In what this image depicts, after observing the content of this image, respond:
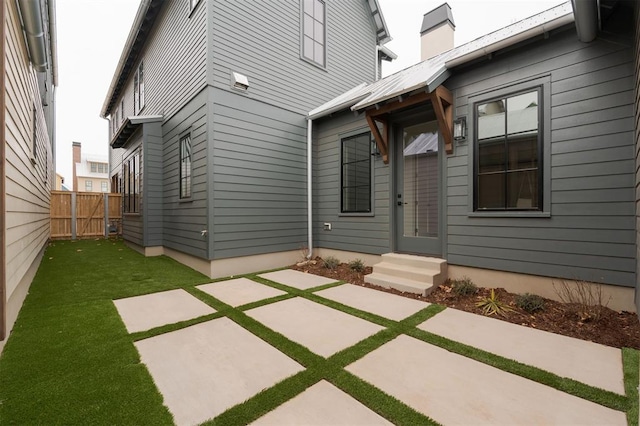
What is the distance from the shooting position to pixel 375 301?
11.8ft

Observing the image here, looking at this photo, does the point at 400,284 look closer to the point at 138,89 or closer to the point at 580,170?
the point at 580,170

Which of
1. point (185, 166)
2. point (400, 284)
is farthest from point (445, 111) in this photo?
point (185, 166)

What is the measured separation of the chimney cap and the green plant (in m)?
5.59

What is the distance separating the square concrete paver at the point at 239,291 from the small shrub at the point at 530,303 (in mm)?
2955

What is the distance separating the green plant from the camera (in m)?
3.15

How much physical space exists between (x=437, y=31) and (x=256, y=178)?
16.2 feet

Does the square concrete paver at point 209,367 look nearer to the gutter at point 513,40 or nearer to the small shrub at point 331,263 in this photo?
the small shrub at point 331,263

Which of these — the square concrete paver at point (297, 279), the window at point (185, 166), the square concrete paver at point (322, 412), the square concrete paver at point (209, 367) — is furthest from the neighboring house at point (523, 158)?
the window at point (185, 166)

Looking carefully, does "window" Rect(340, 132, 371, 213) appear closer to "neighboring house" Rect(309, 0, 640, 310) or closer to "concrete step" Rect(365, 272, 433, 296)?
"neighboring house" Rect(309, 0, 640, 310)

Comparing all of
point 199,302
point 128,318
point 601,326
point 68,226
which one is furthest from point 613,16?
point 68,226

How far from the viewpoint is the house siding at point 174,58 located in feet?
17.1

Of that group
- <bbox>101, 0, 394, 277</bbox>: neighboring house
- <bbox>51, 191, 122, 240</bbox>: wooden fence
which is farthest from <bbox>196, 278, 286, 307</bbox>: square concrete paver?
<bbox>51, 191, 122, 240</bbox>: wooden fence

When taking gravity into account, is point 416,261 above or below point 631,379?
above

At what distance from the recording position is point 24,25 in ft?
11.0
